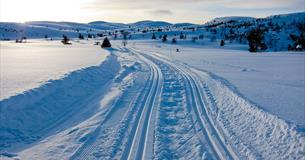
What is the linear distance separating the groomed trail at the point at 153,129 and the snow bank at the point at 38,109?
36 mm

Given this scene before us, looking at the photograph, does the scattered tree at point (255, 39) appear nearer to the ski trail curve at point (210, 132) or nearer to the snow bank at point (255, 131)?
the ski trail curve at point (210, 132)

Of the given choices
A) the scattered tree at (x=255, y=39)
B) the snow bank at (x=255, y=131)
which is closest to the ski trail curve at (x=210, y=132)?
the snow bank at (x=255, y=131)

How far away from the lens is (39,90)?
1282 cm

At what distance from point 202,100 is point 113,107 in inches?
144

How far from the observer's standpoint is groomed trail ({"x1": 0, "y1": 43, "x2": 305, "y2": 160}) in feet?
25.6

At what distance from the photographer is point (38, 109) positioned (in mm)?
11250

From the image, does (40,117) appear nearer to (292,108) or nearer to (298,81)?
(292,108)

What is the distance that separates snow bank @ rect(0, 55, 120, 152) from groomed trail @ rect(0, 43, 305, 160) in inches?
1.4

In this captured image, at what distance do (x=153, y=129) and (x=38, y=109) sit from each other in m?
4.28

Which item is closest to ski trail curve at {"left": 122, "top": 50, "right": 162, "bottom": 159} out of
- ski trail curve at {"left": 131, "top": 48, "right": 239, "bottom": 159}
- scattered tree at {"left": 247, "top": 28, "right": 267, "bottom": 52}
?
ski trail curve at {"left": 131, "top": 48, "right": 239, "bottom": 159}

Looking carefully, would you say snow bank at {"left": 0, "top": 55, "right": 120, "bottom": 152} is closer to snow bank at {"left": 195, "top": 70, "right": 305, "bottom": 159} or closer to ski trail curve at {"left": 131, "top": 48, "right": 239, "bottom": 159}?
ski trail curve at {"left": 131, "top": 48, "right": 239, "bottom": 159}

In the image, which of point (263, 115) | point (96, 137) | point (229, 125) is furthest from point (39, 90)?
point (263, 115)

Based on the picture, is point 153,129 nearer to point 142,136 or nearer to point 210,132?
point 142,136

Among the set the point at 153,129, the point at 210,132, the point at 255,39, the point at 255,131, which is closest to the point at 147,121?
the point at 153,129
